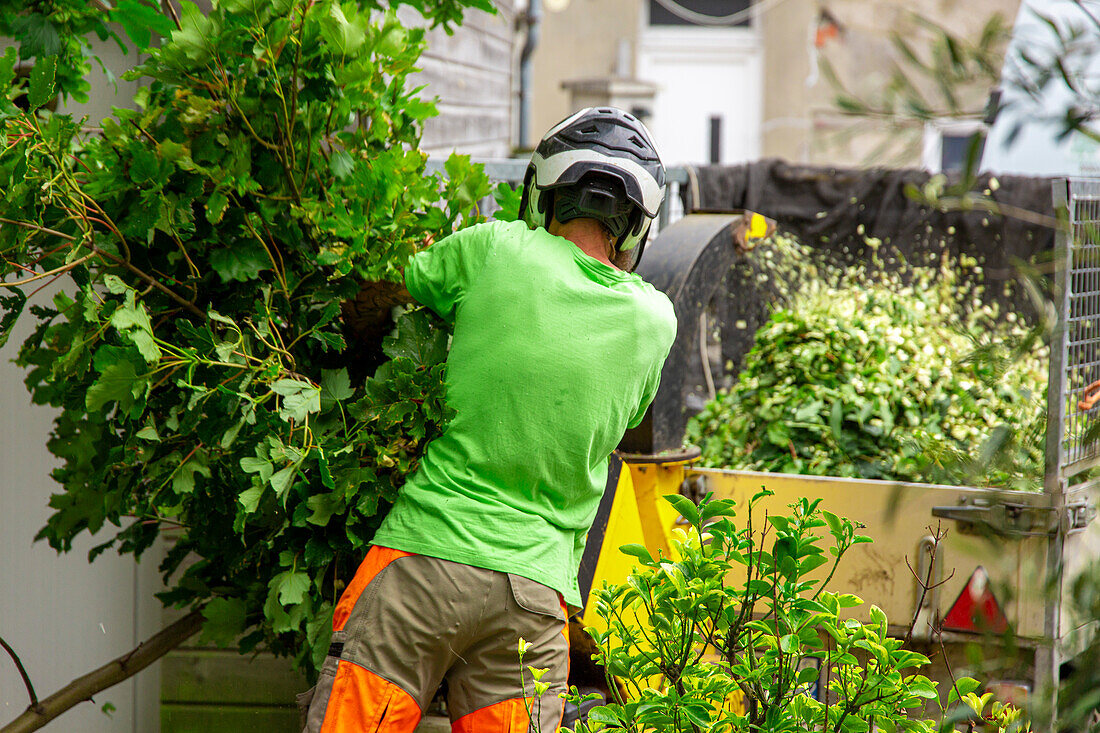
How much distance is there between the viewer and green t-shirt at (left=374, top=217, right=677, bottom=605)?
2295 mm

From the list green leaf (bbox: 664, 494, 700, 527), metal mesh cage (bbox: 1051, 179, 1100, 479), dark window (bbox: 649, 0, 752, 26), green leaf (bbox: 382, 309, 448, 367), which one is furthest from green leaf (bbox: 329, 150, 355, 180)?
dark window (bbox: 649, 0, 752, 26)

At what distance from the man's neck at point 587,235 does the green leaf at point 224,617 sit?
1.34 metres

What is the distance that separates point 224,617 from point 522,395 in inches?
44.3

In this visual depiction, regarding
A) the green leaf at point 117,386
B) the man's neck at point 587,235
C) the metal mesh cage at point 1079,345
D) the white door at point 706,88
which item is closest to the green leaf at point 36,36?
the green leaf at point 117,386

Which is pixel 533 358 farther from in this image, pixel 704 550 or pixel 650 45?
pixel 650 45

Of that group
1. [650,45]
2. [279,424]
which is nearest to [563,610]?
[279,424]

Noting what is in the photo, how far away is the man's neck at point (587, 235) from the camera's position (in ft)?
8.07

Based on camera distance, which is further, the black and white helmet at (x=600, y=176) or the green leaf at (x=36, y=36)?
the green leaf at (x=36, y=36)

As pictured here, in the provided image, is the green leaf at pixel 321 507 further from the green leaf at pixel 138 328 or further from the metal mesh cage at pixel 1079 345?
the metal mesh cage at pixel 1079 345

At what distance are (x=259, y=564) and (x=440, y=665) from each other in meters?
0.67

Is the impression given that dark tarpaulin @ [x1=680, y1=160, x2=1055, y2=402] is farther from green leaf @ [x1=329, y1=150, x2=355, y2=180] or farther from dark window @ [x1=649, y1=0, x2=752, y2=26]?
dark window @ [x1=649, y1=0, x2=752, y2=26]

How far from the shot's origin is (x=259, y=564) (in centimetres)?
270

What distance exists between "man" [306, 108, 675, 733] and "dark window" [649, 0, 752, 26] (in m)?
14.6

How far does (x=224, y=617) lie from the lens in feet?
9.07
